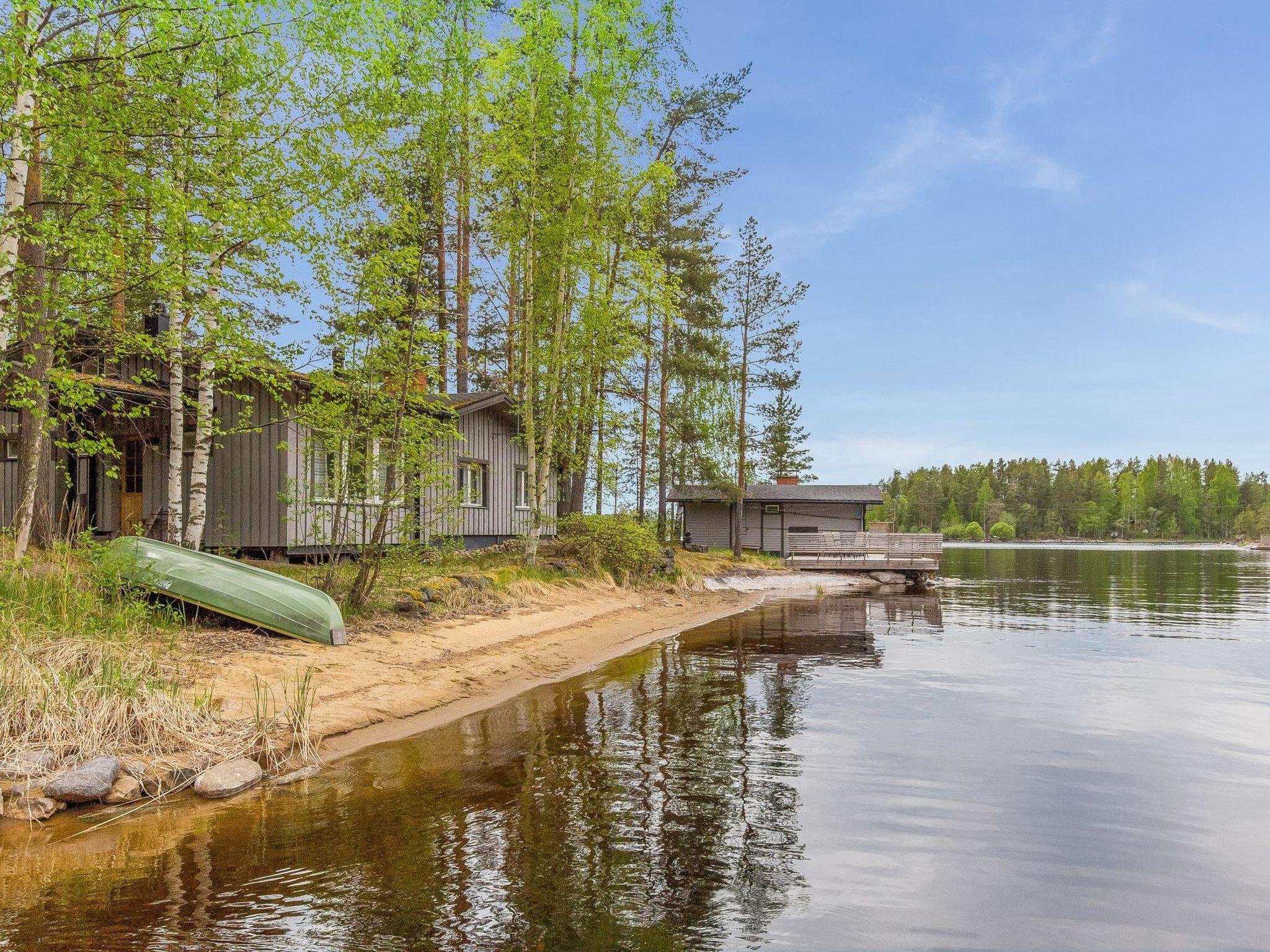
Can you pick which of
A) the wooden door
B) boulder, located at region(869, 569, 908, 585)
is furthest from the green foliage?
the wooden door

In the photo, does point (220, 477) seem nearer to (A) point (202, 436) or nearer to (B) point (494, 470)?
(A) point (202, 436)

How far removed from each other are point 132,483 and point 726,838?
18.2 m

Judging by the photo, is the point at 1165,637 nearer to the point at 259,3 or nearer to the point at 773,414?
the point at 259,3

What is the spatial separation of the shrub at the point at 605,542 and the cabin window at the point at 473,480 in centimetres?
259

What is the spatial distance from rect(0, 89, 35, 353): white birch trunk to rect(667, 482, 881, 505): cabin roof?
3046 cm

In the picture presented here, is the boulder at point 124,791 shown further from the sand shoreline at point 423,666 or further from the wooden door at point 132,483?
the wooden door at point 132,483

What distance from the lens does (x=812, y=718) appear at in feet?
30.0

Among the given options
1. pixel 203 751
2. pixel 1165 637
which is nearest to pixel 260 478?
pixel 203 751

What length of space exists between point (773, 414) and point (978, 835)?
3802cm

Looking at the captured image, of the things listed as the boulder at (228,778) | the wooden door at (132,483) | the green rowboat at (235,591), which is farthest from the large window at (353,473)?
the wooden door at (132,483)

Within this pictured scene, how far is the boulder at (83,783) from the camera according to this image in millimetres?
5605

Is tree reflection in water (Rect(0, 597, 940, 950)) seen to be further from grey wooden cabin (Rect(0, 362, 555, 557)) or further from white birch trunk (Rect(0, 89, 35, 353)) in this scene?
grey wooden cabin (Rect(0, 362, 555, 557))

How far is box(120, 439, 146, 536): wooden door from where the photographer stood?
60.4 feet

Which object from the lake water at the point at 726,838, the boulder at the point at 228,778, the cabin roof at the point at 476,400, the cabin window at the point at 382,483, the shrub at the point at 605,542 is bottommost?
→ the lake water at the point at 726,838
